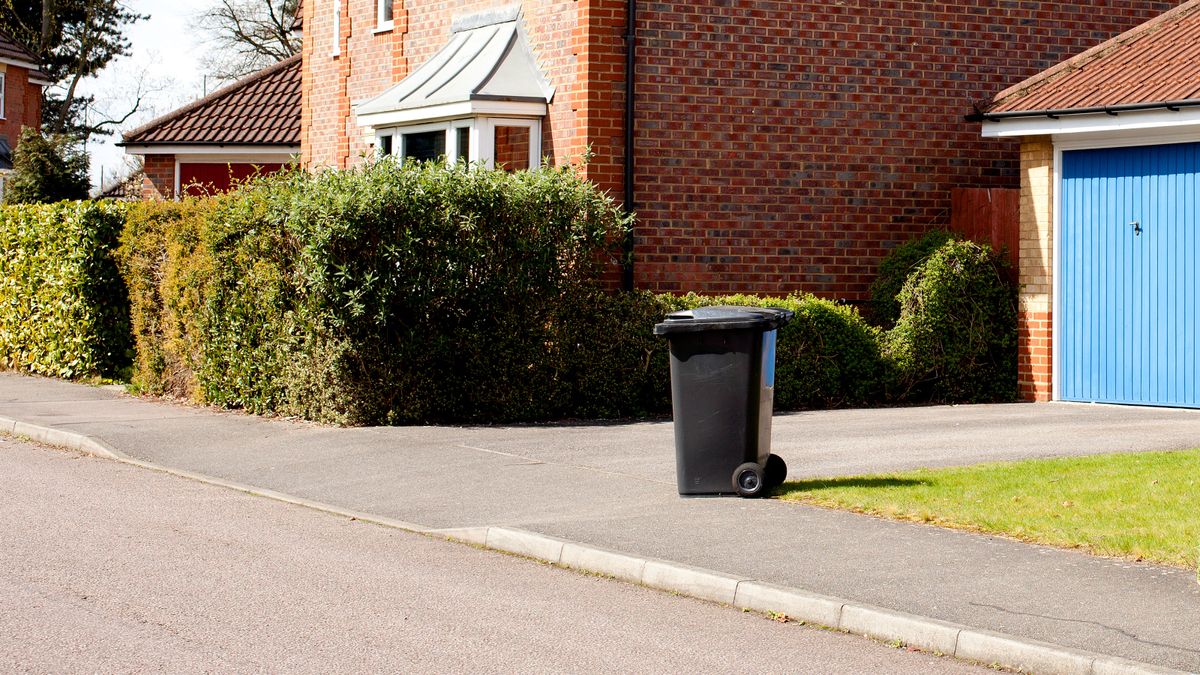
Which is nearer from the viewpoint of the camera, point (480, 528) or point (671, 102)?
point (480, 528)

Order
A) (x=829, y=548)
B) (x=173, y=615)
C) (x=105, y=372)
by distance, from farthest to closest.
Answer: (x=105, y=372) → (x=829, y=548) → (x=173, y=615)

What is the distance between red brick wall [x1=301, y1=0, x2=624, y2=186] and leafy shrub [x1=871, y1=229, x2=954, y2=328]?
3.09 meters

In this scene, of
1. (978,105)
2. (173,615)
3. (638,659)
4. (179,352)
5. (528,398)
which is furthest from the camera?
(978,105)

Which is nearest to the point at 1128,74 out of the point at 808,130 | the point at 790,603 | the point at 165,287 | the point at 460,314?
the point at 808,130

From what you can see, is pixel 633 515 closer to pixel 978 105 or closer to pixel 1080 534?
pixel 1080 534

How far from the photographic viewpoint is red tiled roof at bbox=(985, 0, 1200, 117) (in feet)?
47.9

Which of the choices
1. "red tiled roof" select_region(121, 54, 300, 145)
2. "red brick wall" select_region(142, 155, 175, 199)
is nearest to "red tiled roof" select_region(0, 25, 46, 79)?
"red tiled roof" select_region(121, 54, 300, 145)

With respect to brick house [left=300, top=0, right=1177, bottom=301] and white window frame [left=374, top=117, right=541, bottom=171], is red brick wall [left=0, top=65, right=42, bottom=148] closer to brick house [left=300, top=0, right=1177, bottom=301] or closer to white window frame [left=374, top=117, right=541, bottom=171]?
brick house [left=300, top=0, right=1177, bottom=301]

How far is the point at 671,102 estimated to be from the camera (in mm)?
16156

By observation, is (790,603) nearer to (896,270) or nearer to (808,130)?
(896,270)

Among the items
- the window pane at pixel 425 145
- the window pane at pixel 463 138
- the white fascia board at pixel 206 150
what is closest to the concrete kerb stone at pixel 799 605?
the window pane at pixel 463 138

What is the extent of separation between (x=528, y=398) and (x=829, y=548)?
637 centimetres

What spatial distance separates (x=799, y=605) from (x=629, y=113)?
9.77 metres

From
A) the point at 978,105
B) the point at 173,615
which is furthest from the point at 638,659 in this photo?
the point at 978,105
